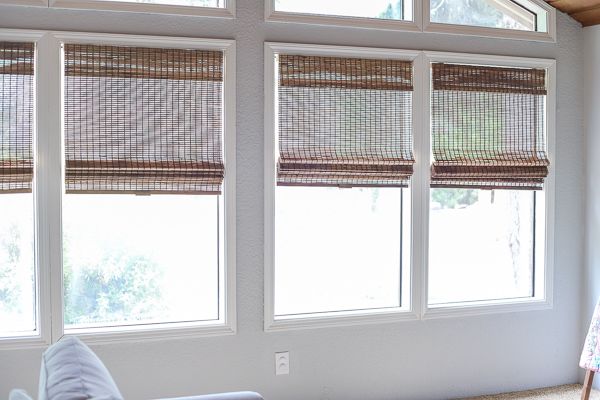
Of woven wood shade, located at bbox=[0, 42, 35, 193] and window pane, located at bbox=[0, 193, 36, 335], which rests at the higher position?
woven wood shade, located at bbox=[0, 42, 35, 193]

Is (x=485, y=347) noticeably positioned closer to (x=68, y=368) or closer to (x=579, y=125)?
(x=579, y=125)

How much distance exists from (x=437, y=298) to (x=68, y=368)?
7.89 feet

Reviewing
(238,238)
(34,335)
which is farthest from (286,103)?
(34,335)

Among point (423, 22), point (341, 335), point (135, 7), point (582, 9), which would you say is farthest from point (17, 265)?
point (582, 9)

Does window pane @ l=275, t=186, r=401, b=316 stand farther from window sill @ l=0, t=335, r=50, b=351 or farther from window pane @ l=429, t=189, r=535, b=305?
window sill @ l=0, t=335, r=50, b=351

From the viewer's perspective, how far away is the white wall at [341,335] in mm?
2941

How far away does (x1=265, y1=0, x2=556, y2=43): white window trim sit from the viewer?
10.3 feet

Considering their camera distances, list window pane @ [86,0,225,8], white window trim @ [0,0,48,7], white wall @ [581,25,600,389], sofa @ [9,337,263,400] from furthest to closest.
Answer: white wall @ [581,25,600,389]
window pane @ [86,0,225,8]
white window trim @ [0,0,48,7]
sofa @ [9,337,263,400]

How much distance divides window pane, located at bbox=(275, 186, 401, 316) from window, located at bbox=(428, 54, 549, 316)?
27 cm

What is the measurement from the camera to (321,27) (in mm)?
3186

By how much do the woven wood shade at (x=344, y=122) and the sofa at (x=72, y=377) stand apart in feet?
5.50

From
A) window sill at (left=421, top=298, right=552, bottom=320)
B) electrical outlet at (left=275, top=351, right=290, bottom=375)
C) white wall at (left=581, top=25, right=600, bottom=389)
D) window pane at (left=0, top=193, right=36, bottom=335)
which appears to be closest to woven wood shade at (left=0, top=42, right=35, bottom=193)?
window pane at (left=0, top=193, right=36, bottom=335)

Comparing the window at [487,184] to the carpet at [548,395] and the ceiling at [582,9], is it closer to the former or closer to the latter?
the ceiling at [582,9]

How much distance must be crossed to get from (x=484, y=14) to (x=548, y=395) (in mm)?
2275
